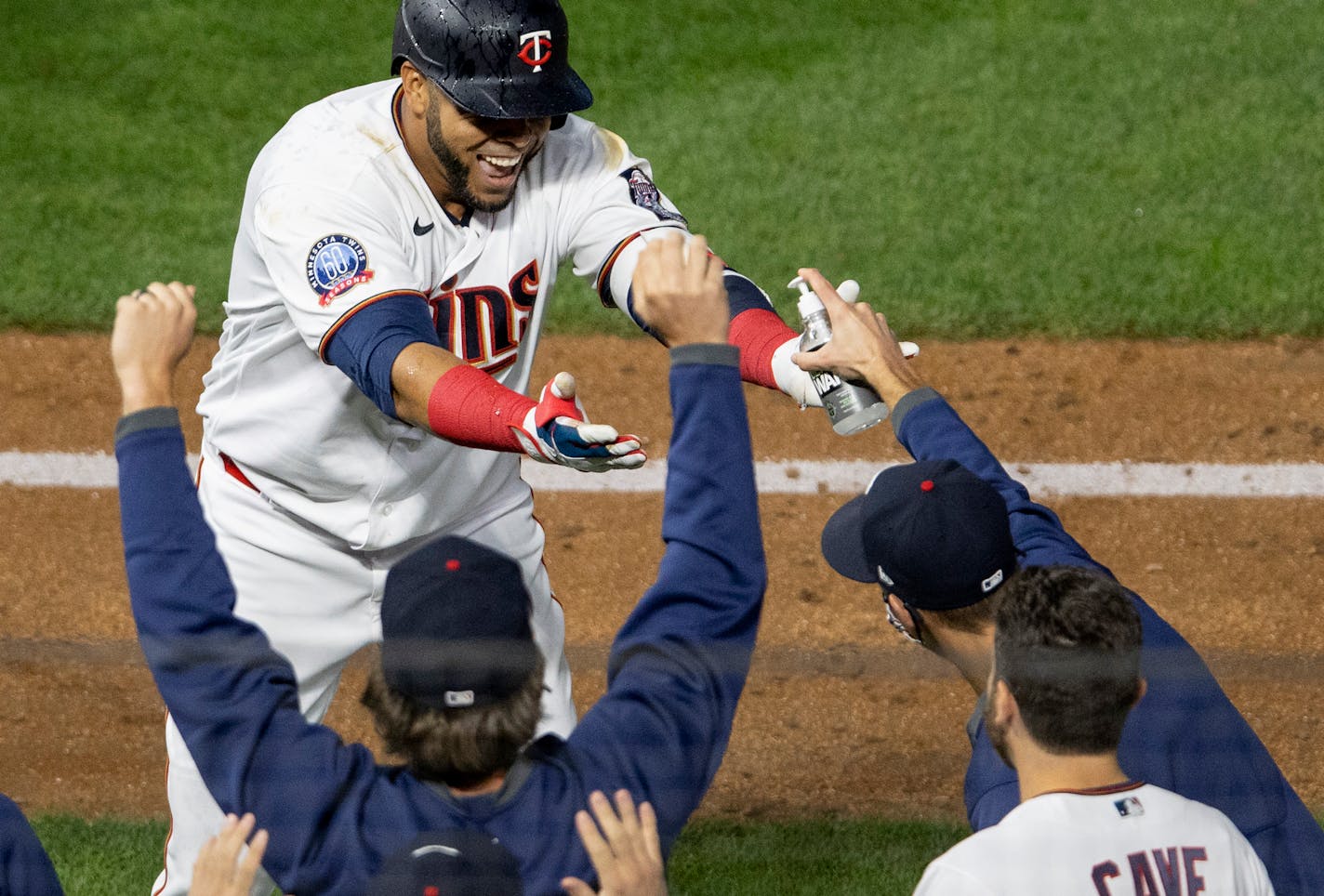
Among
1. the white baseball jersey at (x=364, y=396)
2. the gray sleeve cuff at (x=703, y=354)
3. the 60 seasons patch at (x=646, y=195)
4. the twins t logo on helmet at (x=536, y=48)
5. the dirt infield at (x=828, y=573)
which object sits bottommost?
the dirt infield at (x=828, y=573)

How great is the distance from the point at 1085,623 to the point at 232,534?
7.08ft

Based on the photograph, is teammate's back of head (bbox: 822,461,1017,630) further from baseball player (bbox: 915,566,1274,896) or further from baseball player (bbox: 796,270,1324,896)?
baseball player (bbox: 915,566,1274,896)

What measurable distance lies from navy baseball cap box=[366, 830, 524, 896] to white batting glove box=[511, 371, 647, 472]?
886 millimetres

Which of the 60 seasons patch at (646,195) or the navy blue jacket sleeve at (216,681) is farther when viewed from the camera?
the 60 seasons patch at (646,195)

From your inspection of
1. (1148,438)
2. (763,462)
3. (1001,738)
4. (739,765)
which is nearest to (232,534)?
(739,765)

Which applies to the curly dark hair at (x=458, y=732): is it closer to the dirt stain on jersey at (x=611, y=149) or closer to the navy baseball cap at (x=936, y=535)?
the navy baseball cap at (x=936, y=535)

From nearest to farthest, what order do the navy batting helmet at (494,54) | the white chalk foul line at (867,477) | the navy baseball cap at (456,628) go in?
1. the navy baseball cap at (456,628)
2. the navy batting helmet at (494,54)
3. the white chalk foul line at (867,477)

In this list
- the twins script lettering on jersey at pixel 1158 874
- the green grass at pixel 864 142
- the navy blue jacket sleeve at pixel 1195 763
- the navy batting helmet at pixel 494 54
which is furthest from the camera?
the green grass at pixel 864 142

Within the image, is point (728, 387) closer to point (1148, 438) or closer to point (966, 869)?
point (966, 869)

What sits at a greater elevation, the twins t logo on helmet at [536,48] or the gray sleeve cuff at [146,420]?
the twins t logo on helmet at [536,48]

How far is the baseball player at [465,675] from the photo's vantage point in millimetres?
2289

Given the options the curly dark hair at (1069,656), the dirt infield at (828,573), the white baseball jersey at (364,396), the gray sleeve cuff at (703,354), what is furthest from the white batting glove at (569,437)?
the dirt infield at (828,573)

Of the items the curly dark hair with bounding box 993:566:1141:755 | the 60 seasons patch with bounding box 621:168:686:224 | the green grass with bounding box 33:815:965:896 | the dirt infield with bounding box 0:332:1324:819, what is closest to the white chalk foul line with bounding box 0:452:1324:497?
the dirt infield with bounding box 0:332:1324:819

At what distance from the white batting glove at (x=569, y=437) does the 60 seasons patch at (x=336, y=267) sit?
61 cm
